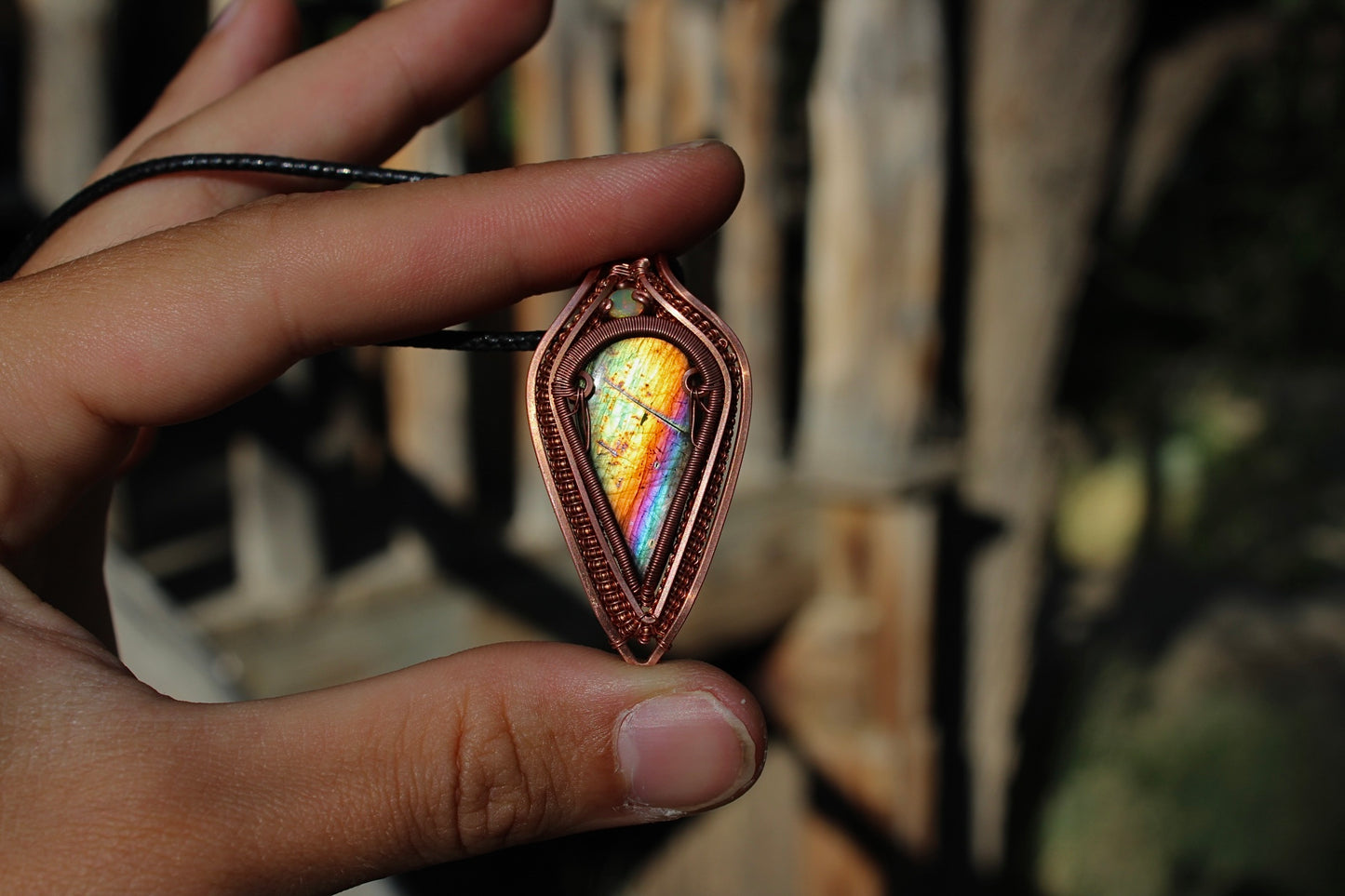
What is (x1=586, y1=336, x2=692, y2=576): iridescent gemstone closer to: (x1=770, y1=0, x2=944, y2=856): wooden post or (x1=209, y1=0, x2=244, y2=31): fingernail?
(x1=209, y1=0, x2=244, y2=31): fingernail

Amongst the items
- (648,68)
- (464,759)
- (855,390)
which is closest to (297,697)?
(464,759)

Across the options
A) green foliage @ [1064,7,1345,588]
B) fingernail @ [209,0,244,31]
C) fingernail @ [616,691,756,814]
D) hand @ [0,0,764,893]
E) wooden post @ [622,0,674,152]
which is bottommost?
green foliage @ [1064,7,1345,588]

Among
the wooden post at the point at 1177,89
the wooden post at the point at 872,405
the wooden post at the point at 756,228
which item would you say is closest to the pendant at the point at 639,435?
the wooden post at the point at 756,228

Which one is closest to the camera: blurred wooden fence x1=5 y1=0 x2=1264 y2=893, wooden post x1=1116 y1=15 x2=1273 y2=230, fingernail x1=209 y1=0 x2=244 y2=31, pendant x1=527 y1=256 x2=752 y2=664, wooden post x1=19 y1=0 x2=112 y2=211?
pendant x1=527 y1=256 x2=752 y2=664

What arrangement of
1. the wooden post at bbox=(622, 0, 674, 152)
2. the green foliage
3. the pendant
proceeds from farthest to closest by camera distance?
the green foliage
the wooden post at bbox=(622, 0, 674, 152)
the pendant

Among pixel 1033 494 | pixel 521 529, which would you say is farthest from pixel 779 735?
pixel 521 529

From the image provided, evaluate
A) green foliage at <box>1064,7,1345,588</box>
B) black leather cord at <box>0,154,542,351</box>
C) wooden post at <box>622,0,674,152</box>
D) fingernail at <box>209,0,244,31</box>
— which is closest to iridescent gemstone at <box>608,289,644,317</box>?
black leather cord at <box>0,154,542,351</box>

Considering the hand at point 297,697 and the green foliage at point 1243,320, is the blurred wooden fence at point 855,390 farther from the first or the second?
the green foliage at point 1243,320
